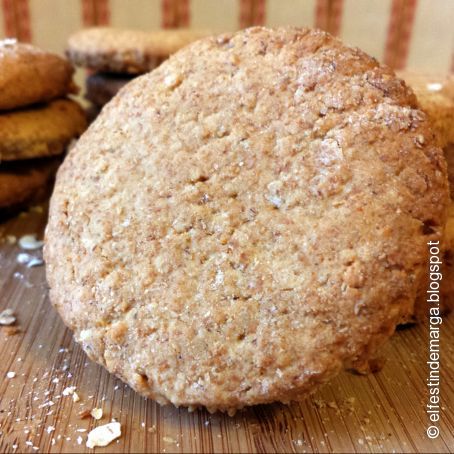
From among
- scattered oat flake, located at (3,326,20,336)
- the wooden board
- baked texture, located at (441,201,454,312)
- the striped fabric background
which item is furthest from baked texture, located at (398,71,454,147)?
the striped fabric background

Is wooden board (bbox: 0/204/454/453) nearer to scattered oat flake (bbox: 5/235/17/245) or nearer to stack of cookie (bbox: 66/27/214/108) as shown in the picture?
scattered oat flake (bbox: 5/235/17/245)

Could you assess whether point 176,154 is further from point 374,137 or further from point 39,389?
point 39,389

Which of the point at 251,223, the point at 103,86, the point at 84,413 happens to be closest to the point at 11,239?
the point at 103,86

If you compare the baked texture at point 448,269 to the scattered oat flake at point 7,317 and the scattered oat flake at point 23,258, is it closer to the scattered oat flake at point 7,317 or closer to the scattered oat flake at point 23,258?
the scattered oat flake at point 7,317

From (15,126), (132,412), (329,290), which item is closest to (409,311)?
(329,290)

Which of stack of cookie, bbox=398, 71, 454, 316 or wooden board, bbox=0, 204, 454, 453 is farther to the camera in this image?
stack of cookie, bbox=398, 71, 454, 316

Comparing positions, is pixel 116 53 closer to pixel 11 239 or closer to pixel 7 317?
pixel 11 239

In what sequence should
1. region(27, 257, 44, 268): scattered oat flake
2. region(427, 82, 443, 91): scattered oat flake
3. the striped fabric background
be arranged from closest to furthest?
region(427, 82, 443, 91): scattered oat flake → region(27, 257, 44, 268): scattered oat flake → the striped fabric background
